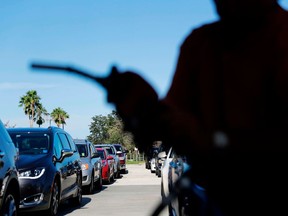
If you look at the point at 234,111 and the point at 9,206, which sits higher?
the point at 234,111

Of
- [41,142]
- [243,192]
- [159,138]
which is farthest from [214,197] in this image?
[41,142]

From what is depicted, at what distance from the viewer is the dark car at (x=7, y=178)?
6.25 metres

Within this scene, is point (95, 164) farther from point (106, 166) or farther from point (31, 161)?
point (31, 161)

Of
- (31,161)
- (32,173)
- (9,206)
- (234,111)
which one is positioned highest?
(234,111)

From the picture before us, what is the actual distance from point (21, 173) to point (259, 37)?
7.78 meters

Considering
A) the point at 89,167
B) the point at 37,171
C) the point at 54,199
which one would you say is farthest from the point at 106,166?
the point at 37,171

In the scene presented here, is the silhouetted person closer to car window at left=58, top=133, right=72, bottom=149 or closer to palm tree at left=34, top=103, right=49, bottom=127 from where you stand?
car window at left=58, top=133, right=72, bottom=149

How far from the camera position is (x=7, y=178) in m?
6.47

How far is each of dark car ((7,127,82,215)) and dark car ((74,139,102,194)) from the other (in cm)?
285

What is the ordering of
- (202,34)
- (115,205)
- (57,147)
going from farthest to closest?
(115,205) → (57,147) → (202,34)

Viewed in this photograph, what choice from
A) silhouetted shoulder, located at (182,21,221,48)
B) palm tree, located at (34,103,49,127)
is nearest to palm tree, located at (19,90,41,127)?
palm tree, located at (34,103,49,127)

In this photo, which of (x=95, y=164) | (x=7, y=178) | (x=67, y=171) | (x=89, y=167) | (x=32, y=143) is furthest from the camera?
(x=95, y=164)

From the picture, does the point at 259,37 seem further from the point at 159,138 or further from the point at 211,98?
the point at 159,138

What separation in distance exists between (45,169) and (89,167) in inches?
242
